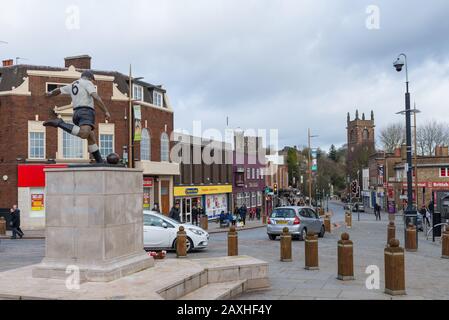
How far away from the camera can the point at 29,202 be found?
3106 cm

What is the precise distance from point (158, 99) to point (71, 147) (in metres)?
9.61

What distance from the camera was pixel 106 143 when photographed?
3375cm

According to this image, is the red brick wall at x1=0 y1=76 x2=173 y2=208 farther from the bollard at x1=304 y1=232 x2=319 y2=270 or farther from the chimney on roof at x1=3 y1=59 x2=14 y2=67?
the bollard at x1=304 y1=232 x2=319 y2=270

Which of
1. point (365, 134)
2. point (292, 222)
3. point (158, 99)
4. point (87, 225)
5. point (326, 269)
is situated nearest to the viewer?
point (87, 225)

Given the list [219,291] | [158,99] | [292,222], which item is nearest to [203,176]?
[158,99]

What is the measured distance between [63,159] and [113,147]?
362 cm

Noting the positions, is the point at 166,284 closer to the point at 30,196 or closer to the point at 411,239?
the point at 411,239

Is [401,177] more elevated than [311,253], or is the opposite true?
[401,177]

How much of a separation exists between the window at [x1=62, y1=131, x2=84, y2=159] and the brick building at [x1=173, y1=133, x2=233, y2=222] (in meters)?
10.9

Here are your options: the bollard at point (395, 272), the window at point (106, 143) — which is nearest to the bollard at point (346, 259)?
the bollard at point (395, 272)

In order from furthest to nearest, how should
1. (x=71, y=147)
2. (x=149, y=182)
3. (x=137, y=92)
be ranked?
(x=149, y=182) < (x=137, y=92) < (x=71, y=147)

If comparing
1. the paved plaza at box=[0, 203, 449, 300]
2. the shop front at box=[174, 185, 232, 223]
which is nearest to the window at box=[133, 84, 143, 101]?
the shop front at box=[174, 185, 232, 223]

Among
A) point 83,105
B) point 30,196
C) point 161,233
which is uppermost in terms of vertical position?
point 83,105

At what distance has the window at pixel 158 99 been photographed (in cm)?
3903
